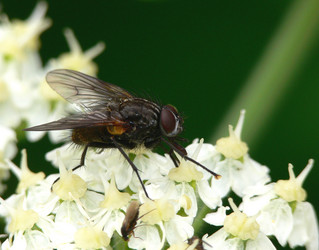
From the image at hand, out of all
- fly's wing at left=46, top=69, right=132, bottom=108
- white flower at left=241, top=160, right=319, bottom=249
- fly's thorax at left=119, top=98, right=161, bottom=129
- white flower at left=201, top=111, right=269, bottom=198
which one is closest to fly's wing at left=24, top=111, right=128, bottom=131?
fly's thorax at left=119, top=98, right=161, bottom=129

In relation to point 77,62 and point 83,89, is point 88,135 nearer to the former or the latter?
point 83,89

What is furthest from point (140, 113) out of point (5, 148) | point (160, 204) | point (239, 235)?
point (5, 148)

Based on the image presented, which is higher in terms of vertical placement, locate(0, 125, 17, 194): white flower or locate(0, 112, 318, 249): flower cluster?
locate(0, 112, 318, 249): flower cluster

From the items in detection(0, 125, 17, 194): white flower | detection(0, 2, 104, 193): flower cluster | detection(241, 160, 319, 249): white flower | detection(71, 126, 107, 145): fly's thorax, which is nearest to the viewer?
detection(241, 160, 319, 249): white flower

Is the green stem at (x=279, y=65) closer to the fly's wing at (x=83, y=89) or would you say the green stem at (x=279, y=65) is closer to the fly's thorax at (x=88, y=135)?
the fly's wing at (x=83, y=89)

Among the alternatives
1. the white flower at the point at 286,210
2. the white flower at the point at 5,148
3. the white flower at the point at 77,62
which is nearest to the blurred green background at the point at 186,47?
the white flower at the point at 77,62

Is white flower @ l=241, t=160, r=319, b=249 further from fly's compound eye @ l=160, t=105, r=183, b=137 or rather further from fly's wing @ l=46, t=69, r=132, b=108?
fly's wing @ l=46, t=69, r=132, b=108

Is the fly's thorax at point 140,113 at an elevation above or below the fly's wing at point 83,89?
above
